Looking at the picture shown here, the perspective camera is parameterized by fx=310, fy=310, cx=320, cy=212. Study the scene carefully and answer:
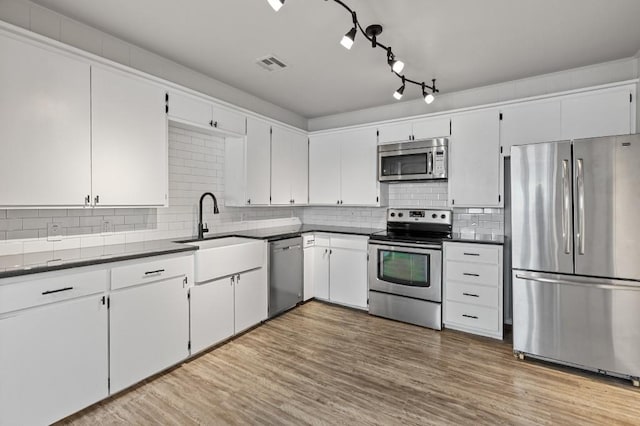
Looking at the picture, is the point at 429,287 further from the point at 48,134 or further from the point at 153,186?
the point at 48,134

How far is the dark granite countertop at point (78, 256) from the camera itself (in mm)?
1790

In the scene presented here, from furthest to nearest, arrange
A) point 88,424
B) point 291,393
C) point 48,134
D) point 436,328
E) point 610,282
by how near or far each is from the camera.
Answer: point 436,328 < point 610,282 < point 291,393 < point 48,134 < point 88,424

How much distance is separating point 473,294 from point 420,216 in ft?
3.88

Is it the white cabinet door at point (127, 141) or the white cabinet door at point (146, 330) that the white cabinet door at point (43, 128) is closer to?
the white cabinet door at point (127, 141)

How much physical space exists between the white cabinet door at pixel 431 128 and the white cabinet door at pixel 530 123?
1.90 ft

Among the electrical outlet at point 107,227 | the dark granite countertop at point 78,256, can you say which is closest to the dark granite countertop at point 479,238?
the dark granite countertop at point 78,256

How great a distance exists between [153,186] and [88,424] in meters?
1.74

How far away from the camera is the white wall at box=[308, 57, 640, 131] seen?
10.3 ft

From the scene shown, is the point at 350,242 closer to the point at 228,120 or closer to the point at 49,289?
the point at 228,120

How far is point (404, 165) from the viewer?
394cm

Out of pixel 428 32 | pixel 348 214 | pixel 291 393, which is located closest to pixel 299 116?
pixel 348 214

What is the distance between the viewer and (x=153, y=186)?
2721 mm

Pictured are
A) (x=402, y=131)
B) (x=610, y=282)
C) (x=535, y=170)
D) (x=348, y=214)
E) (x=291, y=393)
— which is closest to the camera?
(x=291, y=393)

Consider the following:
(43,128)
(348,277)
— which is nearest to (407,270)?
(348,277)
